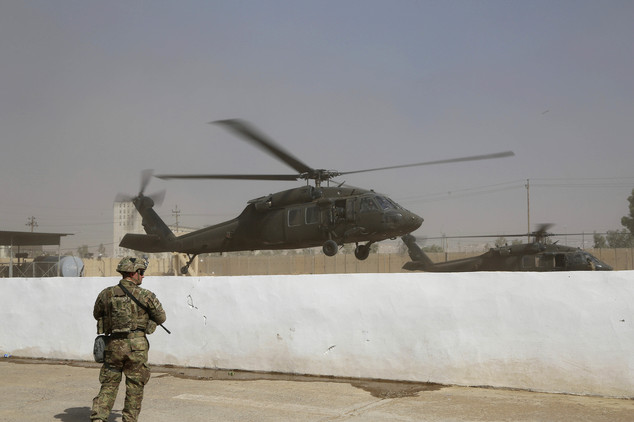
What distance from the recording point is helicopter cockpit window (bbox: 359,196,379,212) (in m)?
16.4

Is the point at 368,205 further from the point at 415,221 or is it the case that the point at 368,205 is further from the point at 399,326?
the point at 399,326

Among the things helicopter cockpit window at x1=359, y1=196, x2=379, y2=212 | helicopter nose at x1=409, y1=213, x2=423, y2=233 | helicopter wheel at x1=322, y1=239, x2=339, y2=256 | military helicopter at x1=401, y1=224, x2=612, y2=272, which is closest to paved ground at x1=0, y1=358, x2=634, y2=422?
helicopter wheel at x1=322, y1=239, x2=339, y2=256

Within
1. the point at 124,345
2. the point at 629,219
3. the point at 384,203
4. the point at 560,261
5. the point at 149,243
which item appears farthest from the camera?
the point at 629,219

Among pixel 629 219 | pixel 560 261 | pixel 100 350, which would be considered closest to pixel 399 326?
pixel 100 350

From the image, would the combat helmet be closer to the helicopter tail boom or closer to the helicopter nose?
the helicopter nose

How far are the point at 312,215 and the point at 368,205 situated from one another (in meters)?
1.60

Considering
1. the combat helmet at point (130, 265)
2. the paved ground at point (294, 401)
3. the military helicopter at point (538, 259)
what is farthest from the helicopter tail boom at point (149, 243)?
the combat helmet at point (130, 265)

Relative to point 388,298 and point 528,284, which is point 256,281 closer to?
point 388,298

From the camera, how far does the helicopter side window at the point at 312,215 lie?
16.9 m

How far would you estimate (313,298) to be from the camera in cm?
956

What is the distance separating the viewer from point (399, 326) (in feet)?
29.2

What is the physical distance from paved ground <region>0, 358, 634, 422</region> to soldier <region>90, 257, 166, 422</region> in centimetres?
94

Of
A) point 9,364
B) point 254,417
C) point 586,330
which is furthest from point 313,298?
point 9,364

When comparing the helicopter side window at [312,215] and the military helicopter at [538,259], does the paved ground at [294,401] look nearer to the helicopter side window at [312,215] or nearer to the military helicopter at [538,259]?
the helicopter side window at [312,215]
